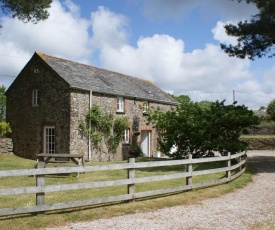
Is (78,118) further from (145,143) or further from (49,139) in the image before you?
(145,143)

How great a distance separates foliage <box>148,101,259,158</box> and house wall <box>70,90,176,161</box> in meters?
5.46

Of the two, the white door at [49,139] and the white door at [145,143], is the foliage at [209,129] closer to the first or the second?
the white door at [49,139]

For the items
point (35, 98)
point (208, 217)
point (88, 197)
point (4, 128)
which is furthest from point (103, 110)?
point (208, 217)

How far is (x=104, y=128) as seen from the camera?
2225 centimetres

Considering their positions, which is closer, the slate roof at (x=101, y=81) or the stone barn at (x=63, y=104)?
the stone barn at (x=63, y=104)

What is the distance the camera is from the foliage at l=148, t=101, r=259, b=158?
16.8 metres

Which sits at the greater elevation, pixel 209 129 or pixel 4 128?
pixel 4 128

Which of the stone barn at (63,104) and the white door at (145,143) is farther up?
the stone barn at (63,104)

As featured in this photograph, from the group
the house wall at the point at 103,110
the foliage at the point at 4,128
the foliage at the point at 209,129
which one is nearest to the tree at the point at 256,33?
the foliage at the point at 209,129

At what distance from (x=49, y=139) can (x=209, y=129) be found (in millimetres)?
10791

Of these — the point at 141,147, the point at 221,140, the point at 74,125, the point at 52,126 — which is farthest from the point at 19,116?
the point at 221,140

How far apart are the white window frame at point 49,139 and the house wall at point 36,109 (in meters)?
0.31

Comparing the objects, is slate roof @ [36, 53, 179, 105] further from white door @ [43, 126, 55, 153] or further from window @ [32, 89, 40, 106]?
white door @ [43, 126, 55, 153]

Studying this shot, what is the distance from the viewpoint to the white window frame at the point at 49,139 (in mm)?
21277
